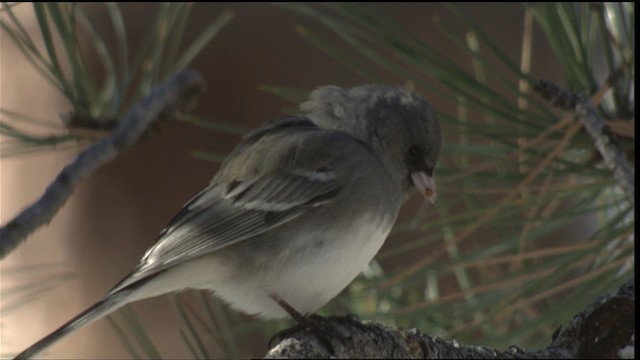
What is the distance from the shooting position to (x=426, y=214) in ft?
4.78

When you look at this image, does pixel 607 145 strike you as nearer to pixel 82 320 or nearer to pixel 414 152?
pixel 414 152

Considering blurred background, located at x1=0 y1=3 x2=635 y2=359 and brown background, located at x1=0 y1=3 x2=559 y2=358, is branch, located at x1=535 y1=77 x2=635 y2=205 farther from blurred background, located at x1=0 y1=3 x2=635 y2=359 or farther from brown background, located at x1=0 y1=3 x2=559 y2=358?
brown background, located at x1=0 y1=3 x2=559 y2=358

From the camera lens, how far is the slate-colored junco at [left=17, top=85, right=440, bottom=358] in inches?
51.5

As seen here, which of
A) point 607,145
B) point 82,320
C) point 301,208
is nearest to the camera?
point 607,145

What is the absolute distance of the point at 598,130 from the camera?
1.06 m

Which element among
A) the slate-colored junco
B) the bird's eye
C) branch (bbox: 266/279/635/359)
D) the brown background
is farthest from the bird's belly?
the brown background

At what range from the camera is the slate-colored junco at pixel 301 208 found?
1309 mm

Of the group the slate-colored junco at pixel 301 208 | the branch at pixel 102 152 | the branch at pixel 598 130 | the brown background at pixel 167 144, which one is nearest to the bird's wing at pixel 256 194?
the slate-colored junco at pixel 301 208

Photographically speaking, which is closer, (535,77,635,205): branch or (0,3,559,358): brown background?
(535,77,635,205): branch

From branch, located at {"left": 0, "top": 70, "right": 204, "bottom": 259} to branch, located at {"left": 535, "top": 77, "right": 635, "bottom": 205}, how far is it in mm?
503

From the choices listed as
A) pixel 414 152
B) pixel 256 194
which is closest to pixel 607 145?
pixel 414 152

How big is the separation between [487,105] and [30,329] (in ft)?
4.74

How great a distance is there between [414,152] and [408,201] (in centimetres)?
102

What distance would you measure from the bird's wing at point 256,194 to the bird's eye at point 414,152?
99mm
